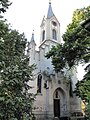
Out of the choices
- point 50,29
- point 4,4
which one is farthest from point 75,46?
point 50,29

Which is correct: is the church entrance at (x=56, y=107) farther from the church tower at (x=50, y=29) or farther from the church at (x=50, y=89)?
the church tower at (x=50, y=29)

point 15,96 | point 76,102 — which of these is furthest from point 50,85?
point 15,96

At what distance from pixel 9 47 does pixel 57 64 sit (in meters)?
8.69

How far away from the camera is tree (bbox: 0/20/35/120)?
10.5 m

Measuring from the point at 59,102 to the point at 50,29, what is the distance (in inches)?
548

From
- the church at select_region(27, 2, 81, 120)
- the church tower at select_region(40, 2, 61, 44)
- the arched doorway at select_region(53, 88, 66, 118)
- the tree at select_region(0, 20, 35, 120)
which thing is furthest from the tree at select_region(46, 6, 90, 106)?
the church tower at select_region(40, 2, 61, 44)

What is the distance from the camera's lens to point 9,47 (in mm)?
13852

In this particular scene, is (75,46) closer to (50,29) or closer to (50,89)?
(50,89)

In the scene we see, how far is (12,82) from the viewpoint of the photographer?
10820 mm

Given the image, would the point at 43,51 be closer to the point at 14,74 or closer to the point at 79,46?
the point at 79,46

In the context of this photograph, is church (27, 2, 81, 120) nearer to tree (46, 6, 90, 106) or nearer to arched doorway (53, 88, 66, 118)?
arched doorway (53, 88, 66, 118)

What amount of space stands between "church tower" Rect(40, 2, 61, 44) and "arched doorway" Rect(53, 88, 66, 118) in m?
10.1

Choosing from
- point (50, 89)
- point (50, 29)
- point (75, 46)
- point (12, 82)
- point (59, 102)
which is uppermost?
point (50, 29)

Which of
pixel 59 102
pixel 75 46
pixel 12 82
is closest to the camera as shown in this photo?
pixel 12 82
